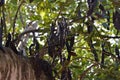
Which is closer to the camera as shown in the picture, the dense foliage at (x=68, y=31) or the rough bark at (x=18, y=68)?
the rough bark at (x=18, y=68)

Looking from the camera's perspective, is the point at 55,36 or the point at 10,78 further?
the point at 55,36

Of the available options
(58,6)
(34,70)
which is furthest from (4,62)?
(58,6)

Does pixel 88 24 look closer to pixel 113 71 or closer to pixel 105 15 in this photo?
pixel 105 15

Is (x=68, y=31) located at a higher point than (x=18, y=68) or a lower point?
higher

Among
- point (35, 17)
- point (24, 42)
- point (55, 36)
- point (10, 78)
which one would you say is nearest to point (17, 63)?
point (10, 78)

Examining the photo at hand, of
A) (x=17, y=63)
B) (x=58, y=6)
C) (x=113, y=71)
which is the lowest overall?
(x=113, y=71)

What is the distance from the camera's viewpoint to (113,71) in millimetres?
2195

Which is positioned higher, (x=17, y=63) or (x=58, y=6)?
(x=58, y=6)

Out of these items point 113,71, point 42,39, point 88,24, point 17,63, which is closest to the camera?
point 17,63

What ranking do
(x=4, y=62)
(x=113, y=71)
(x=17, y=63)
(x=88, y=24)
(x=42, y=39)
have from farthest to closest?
1. (x=42, y=39)
2. (x=113, y=71)
3. (x=88, y=24)
4. (x=17, y=63)
5. (x=4, y=62)

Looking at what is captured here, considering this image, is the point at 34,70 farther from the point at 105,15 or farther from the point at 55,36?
the point at 105,15

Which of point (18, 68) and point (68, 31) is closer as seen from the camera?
point (18, 68)

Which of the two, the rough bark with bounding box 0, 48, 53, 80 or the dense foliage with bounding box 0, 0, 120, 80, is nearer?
the rough bark with bounding box 0, 48, 53, 80

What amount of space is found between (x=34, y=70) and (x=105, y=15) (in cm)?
56
